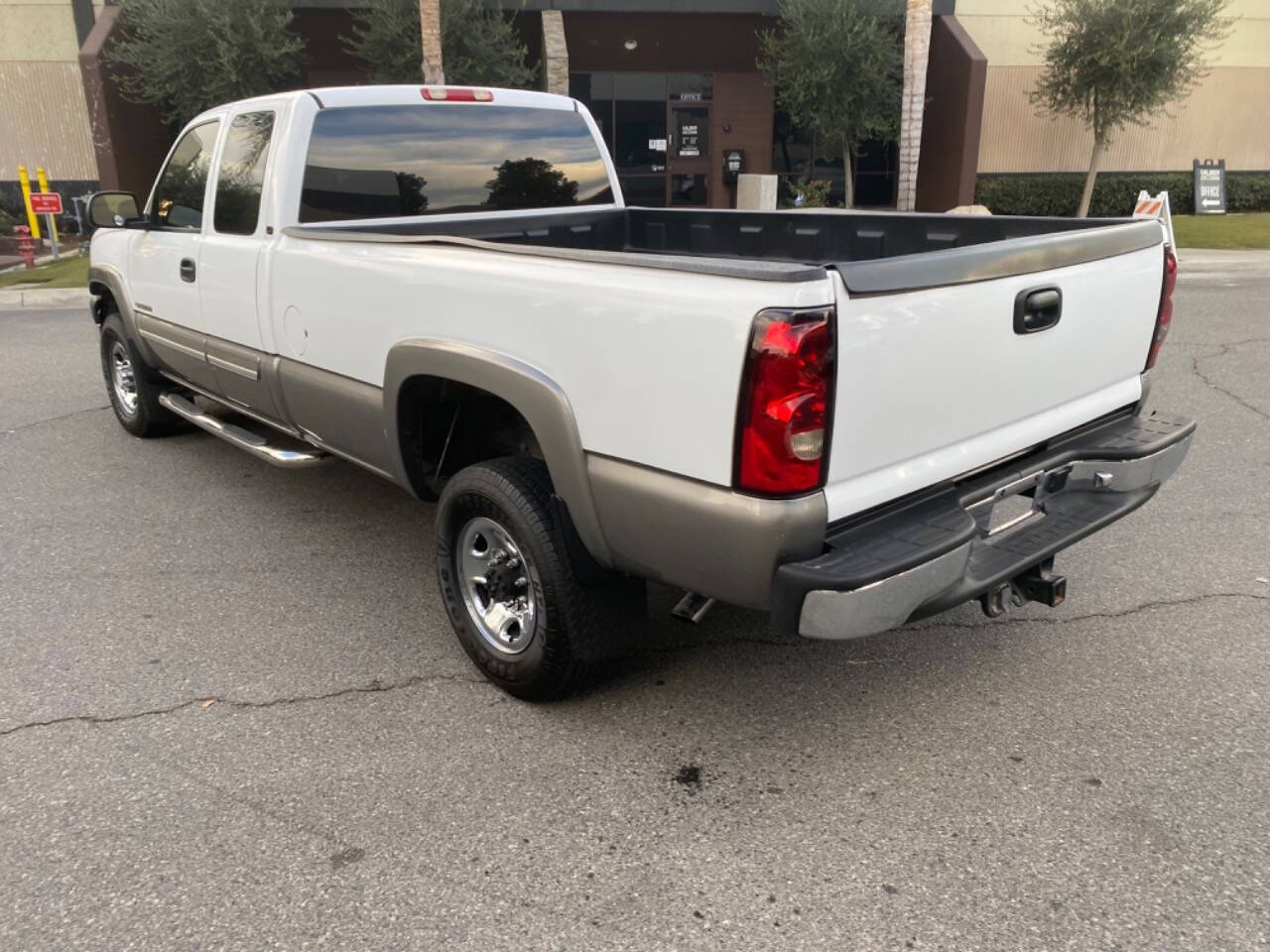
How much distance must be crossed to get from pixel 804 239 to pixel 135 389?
14.0ft

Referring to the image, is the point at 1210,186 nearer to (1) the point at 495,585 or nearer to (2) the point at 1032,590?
(2) the point at 1032,590

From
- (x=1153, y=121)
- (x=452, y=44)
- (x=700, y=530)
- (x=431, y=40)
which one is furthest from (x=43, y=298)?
(x=1153, y=121)

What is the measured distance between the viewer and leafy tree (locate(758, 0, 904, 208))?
1919cm

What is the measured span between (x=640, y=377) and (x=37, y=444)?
211 inches

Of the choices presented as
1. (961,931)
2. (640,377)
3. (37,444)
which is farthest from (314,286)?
(37,444)

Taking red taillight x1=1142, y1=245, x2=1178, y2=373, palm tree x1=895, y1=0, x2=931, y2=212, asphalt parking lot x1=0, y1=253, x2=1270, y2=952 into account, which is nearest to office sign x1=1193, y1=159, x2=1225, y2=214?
palm tree x1=895, y1=0, x2=931, y2=212

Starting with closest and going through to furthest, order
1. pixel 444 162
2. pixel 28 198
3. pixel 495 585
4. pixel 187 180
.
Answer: pixel 495 585 → pixel 444 162 → pixel 187 180 → pixel 28 198

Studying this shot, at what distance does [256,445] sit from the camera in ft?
14.9

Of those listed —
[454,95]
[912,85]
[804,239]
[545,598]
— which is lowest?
[545,598]

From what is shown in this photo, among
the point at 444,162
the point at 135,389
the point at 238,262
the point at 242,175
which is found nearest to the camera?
the point at 238,262

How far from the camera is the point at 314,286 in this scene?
3877 millimetres

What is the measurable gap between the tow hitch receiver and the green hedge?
847 inches

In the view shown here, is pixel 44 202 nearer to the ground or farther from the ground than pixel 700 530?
farther from the ground

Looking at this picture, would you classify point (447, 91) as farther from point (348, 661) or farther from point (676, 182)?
point (676, 182)
